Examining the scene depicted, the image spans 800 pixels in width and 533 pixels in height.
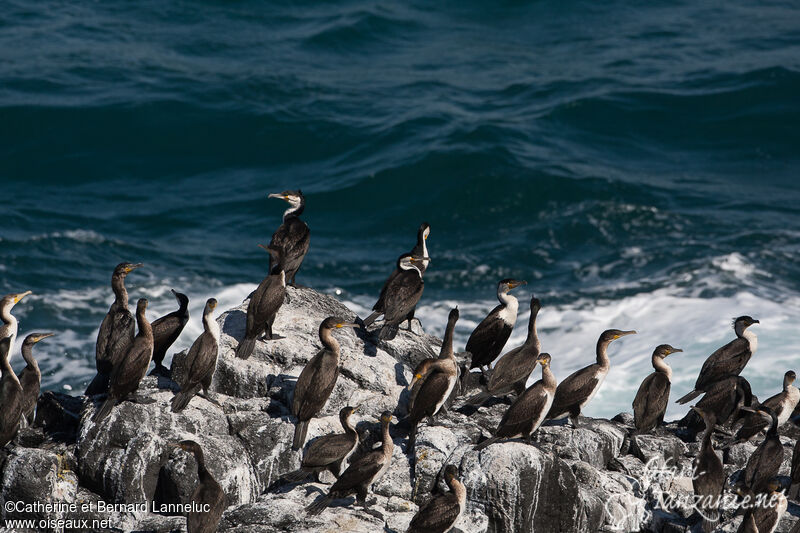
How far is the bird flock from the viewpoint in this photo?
28.9ft

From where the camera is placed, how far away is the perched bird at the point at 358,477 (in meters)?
8.56

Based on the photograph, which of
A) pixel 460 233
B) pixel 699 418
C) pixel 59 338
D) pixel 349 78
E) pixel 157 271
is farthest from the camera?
pixel 349 78

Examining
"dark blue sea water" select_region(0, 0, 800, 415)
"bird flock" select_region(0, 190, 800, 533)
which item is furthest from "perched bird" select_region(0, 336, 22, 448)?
"dark blue sea water" select_region(0, 0, 800, 415)

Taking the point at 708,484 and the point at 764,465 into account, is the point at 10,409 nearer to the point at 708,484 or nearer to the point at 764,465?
the point at 708,484

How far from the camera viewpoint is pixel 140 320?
9508 millimetres

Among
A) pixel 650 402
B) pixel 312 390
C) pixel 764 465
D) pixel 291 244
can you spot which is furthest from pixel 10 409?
pixel 764 465

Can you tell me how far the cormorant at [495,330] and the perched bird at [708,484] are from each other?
2.37 metres

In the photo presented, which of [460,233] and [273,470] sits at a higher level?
[273,470]

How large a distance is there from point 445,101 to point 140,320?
70.2ft

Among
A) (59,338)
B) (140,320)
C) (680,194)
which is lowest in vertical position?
(59,338)

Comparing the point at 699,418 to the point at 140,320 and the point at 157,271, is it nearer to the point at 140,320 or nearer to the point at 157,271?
the point at 140,320

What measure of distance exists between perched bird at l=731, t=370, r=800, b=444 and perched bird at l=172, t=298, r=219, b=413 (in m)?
5.63

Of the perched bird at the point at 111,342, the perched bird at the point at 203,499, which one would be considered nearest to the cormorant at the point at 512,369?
the perched bird at the point at 203,499

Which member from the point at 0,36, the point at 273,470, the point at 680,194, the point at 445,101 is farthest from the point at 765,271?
the point at 0,36
